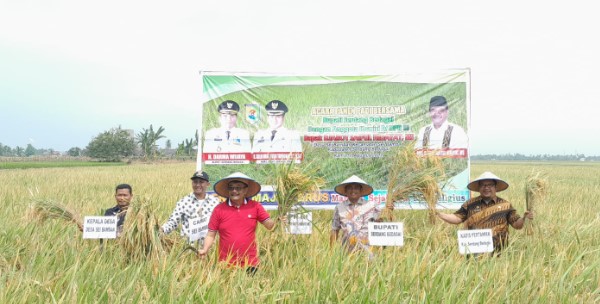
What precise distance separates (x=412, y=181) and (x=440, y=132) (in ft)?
9.35

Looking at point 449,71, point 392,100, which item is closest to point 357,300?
point 392,100

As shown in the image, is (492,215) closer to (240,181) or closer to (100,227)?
(240,181)

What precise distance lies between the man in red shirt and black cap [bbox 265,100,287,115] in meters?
3.57

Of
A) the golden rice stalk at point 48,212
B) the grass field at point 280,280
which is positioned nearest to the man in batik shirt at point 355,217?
the grass field at point 280,280

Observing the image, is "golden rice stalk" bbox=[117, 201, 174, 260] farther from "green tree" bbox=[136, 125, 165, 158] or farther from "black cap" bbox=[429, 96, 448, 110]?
"green tree" bbox=[136, 125, 165, 158]

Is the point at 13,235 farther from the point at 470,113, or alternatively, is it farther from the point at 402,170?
the point at 470,113

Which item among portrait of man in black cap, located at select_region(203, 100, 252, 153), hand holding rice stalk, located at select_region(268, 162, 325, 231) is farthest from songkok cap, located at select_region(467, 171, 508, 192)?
portrait of man in black cap, located at select_region(203, 100, 252, 153)

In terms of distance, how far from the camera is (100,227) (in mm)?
3568

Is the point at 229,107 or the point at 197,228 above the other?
the point at 229,107

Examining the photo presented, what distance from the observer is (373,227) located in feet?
12.0

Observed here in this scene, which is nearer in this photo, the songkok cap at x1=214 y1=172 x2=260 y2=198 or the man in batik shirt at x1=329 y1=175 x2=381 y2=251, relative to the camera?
the songkok cap at x1=214 y1=172 x2=260 y2=198

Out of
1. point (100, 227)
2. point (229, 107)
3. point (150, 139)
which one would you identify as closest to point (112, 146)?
point (150, 139)

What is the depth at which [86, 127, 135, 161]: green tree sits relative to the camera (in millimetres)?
66938

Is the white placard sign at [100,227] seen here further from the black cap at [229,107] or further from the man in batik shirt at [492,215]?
the black cap at [229,107]
